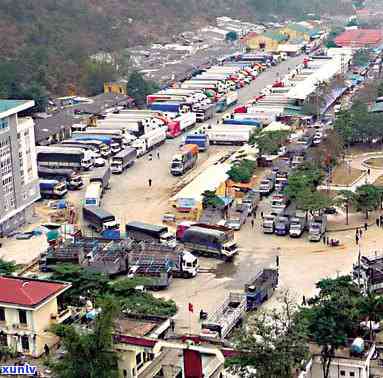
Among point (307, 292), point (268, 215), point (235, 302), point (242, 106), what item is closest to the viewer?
point (235, 302)

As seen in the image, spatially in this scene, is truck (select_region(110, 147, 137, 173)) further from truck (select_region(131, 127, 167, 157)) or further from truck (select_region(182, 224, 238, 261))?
truck (select_region(182, 224, 238, 261))

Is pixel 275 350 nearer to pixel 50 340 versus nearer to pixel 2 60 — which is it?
pixel 50 340

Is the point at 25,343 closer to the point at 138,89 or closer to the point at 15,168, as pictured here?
the point at 15,168

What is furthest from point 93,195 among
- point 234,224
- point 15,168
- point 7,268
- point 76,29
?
point 76,29

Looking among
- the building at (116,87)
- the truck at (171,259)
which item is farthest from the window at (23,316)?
the building at (116,87)

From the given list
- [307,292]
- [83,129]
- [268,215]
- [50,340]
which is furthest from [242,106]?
[50,340]

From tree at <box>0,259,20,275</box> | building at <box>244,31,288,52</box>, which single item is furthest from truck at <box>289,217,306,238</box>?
building at <box>244,31,288,52</box>

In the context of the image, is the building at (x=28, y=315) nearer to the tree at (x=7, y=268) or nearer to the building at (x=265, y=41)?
the tree at (x=7, y=268)
